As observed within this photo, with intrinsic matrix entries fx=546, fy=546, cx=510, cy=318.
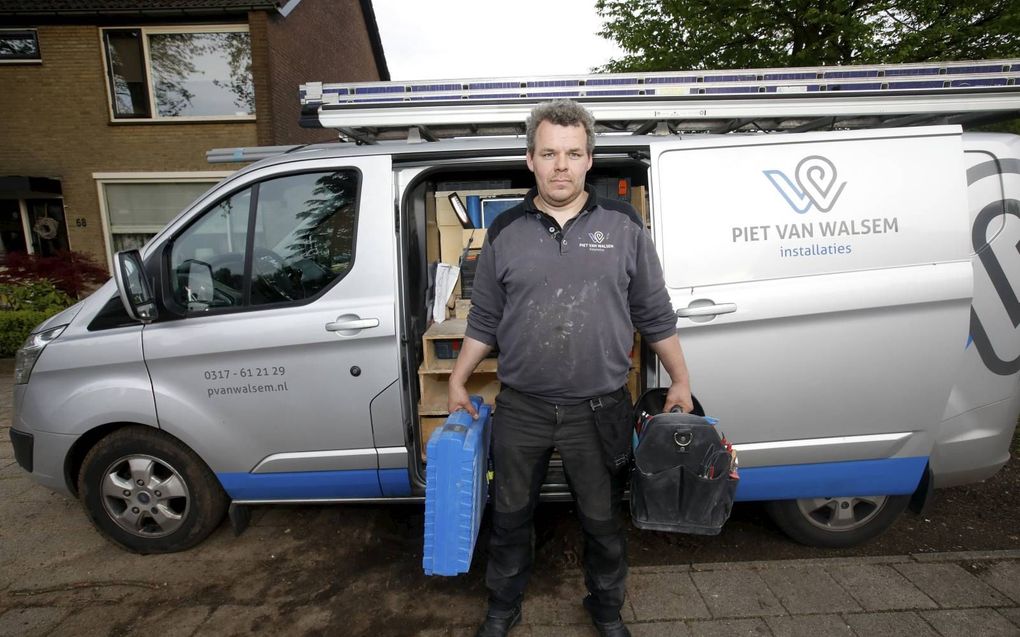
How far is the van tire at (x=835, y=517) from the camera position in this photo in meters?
2.75

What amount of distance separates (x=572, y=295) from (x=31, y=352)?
2811mm

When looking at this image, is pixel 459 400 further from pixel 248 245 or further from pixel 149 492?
pixel 149 492

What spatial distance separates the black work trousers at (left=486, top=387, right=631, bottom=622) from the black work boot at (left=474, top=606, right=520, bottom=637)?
0.03m

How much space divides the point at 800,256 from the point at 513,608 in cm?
197

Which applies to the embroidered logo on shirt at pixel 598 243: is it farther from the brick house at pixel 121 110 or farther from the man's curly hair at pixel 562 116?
the brick house at pixel 121 110

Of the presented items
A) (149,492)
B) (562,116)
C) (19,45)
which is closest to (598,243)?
(562,116)

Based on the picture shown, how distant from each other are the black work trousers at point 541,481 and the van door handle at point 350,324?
0.78 meters

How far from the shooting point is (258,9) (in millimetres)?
10141

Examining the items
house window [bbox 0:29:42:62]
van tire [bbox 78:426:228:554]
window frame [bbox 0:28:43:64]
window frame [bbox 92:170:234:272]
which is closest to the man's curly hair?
van tire [bbox 78:426:228:554]

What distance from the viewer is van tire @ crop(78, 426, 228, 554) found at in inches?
109

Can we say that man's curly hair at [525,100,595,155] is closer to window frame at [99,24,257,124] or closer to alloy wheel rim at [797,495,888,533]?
alloy wheel rim at [797,495,888,533]

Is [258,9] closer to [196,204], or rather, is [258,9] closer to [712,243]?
[196,204]

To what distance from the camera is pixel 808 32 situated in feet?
26.8

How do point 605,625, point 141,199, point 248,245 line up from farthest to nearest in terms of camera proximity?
point 141,199, point 248,245, point 605,625
